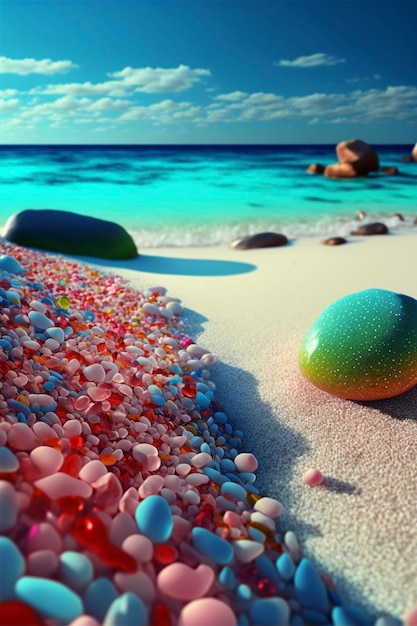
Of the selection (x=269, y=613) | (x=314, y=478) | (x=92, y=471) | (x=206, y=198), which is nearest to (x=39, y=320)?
(x=92, y=471)

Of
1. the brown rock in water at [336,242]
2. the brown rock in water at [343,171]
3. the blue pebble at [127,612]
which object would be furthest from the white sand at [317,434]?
the brown rock in water at [343,171]

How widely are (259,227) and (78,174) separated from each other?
28.1ft

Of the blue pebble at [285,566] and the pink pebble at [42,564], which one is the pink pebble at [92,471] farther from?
the blue pebble at [285,566]

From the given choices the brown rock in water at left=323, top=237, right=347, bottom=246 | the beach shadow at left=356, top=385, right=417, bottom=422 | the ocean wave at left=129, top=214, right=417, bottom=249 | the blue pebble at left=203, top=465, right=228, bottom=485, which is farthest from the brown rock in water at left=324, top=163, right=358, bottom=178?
the blue pebble at left=203, top=465, right=228, bottom=485

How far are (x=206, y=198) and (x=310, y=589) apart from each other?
23.8ft

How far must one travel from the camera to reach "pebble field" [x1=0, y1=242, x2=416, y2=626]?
0.76 metres

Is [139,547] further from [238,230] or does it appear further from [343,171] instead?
[343,171]

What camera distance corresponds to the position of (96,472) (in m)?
0.95

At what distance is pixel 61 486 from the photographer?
2.84 ft

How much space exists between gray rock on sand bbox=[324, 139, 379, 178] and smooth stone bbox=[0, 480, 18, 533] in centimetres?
1180

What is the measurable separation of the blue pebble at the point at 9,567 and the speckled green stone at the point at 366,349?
0.93 meters

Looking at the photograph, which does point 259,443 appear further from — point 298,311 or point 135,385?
point 298,311

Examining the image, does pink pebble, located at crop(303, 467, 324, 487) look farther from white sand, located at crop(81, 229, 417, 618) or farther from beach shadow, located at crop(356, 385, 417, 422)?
beach shadow, located at crop(356, 385, 417, 422)

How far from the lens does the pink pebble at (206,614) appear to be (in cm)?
76
